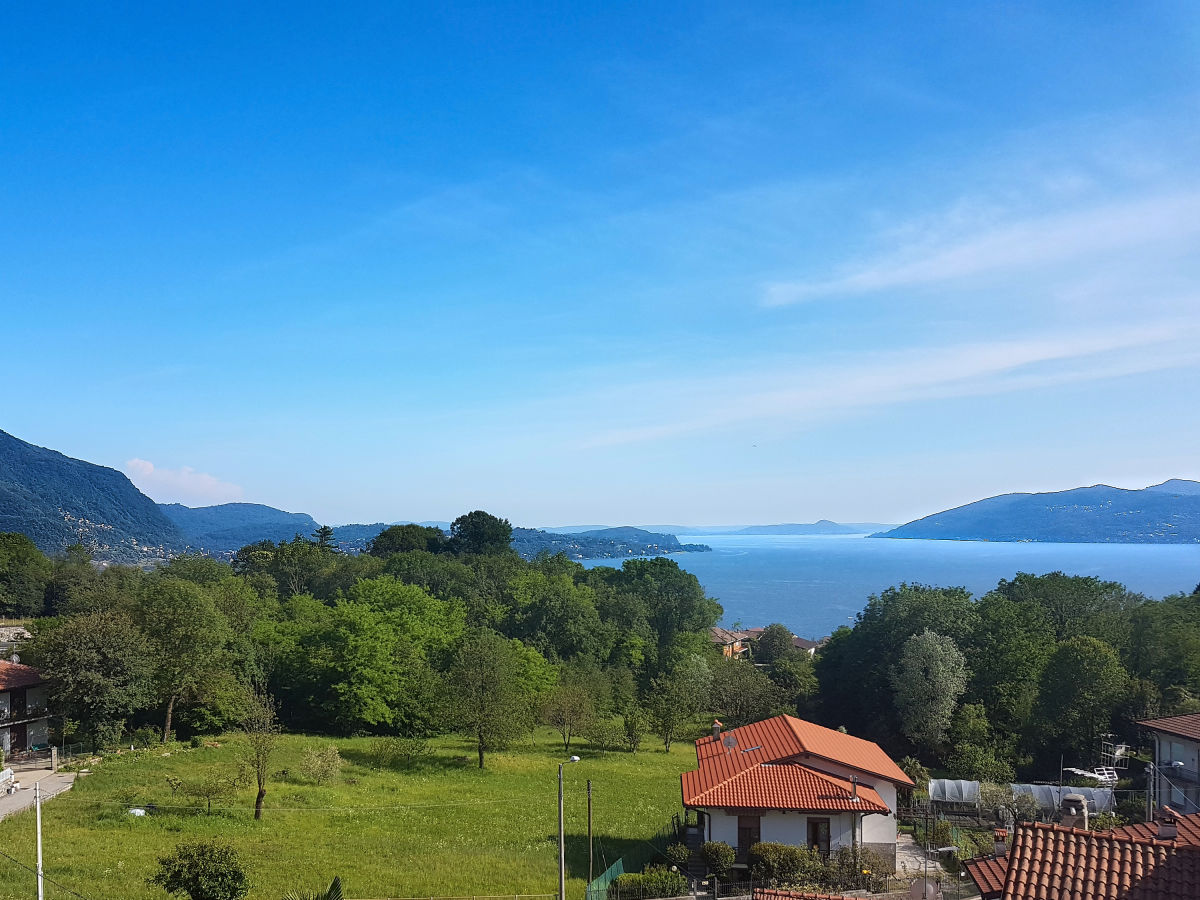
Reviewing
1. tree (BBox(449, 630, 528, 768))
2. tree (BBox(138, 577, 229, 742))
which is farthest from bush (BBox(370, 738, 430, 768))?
tree (BBox(138, 577, 229, 742))

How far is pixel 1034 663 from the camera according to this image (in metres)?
42.8

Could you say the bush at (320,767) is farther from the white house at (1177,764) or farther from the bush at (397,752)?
the white house at (1177,764)

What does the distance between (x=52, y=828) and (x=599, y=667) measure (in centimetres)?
4153

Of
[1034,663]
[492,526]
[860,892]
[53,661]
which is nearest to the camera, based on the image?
[860,892]

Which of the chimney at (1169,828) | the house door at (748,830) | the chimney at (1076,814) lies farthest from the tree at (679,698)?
the chimney at (1169,828)

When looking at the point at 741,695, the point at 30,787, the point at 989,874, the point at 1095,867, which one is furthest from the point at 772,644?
the point at 1095,867

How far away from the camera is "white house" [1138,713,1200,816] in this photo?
79.2ft

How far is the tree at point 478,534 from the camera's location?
10331 cm

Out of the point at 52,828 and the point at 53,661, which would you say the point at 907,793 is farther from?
the point at 53,661

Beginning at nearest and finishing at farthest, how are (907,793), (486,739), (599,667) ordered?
1. (907,793)
2. (486,739)
3. (599,667)

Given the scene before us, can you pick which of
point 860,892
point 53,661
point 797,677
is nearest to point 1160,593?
point 797,677

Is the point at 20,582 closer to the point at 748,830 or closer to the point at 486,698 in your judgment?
the point at 486,698

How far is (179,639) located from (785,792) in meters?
31.4

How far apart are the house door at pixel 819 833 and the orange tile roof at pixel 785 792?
63 cm
